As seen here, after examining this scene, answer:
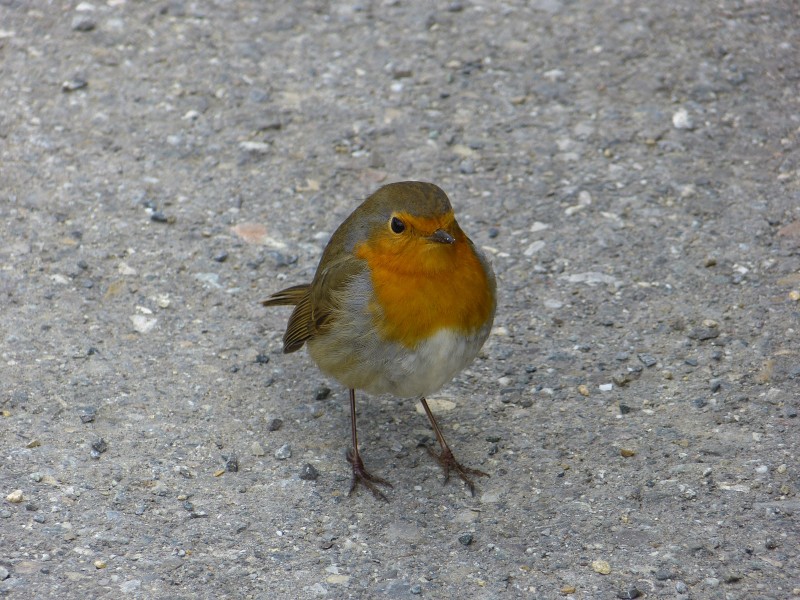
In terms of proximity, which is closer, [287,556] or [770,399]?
[287,556]

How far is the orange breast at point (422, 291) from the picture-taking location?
3582 millimetres

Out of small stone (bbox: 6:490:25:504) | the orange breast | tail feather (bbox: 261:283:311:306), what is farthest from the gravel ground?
the orange breast

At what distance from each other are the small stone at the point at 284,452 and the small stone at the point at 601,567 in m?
1.24

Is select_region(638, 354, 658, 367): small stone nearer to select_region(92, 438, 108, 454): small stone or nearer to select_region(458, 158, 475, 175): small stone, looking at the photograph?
select_region(458, 158, 475, 175): small stone

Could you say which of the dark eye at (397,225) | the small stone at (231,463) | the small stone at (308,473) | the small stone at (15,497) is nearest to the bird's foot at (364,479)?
the small stone at (308,473)

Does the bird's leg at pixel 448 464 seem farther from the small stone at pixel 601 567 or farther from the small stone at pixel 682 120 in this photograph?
the small stone at pixel 682 120

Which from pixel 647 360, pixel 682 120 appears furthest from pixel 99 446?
pixel 682 120

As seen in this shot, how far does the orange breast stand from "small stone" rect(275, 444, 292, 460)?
0.70 m

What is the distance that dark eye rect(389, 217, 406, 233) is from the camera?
362cm

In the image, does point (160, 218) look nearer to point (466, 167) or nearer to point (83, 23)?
point (466, 167)

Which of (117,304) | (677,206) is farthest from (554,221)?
(117,304)

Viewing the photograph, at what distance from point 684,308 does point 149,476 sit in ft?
7.90

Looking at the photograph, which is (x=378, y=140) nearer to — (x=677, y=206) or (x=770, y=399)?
(x=677, y=206)

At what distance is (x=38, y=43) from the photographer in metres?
6.15
